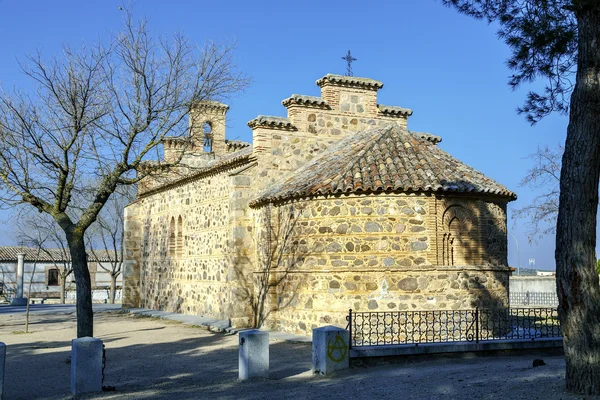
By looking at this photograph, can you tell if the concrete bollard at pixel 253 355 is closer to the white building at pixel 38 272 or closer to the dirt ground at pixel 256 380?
the dirt ground at pixel 256 380

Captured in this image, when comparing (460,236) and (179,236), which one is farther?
(179,236)

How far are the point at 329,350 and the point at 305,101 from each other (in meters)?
9.81

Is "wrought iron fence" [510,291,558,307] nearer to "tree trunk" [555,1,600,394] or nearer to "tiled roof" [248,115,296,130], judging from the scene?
"tiled roof" [248,115,296,130]

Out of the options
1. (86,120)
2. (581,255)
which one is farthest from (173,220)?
(581,255)

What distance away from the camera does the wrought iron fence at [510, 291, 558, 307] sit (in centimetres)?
2948

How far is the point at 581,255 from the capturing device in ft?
24.9

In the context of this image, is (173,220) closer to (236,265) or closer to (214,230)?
(214,230)

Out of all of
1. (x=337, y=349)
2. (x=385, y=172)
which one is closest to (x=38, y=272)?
(x=385, y=172)

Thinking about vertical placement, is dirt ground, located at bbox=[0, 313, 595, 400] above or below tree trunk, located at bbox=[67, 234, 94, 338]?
below

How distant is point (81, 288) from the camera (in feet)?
42.3

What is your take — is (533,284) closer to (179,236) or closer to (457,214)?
(179,236)

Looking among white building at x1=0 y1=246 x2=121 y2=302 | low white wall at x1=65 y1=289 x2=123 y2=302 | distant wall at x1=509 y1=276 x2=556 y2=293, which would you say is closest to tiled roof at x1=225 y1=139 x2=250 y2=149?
distant wall at x1=509 y1=276 x2=556 y2=293

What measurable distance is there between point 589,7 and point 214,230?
1406cm

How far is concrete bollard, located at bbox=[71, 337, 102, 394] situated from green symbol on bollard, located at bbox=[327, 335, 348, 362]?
12.1 ft
